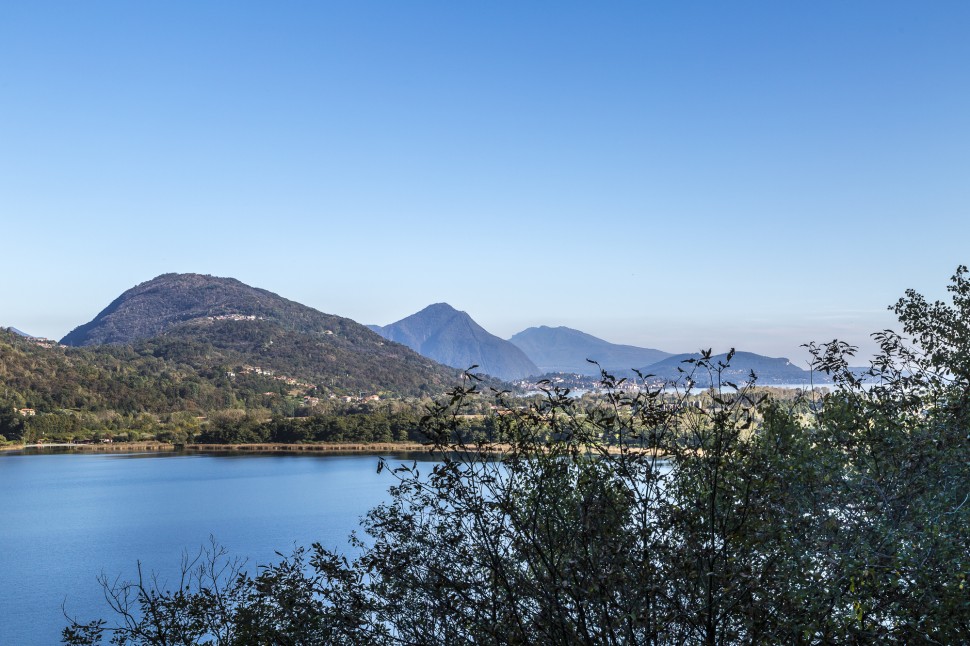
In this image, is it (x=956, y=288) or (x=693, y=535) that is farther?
(x=956, y=288)

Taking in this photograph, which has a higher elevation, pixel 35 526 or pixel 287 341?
pixel 287 341

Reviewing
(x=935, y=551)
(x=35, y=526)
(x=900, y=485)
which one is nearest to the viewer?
(x=935, y=551)

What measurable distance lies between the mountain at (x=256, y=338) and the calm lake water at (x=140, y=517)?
181ft

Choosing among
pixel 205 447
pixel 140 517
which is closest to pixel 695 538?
pixel 140 517

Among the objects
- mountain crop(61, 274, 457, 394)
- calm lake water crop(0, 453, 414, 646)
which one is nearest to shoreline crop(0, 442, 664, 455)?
calm lake water crop(0, 453, 414, 646)

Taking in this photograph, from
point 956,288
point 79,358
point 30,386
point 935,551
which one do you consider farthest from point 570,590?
point 79,358

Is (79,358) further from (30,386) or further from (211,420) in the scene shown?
(211,420)

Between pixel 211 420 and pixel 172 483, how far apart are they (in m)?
32.3

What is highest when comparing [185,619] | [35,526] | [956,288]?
[956,288]

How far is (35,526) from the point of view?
99.5 ft

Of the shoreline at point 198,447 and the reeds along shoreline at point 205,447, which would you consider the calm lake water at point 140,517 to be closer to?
the reeds along shoreline at point 205,447

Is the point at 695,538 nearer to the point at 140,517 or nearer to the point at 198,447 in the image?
the point at 140,517

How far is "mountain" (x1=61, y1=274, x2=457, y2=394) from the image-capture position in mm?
114625

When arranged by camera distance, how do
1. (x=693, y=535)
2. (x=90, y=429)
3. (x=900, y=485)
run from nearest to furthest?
(x=693, y=535) → (x=900, y=485) → (x=90, y=429)
